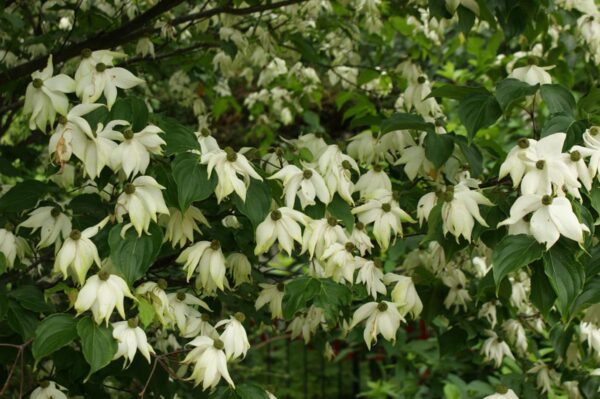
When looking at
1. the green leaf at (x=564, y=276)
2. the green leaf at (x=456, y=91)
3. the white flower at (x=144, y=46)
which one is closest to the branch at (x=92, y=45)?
the white flower at (x=144, y=46)

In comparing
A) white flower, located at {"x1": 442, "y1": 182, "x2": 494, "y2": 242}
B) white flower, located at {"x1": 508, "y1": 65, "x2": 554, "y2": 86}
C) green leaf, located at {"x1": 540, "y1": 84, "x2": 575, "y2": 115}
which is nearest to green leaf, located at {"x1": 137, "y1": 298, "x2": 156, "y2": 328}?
white flower, located at {"x1": 442, "y1": 182, "x2": 494, "y2": 242}

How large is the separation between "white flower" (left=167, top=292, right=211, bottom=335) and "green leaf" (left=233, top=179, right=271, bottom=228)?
32cm

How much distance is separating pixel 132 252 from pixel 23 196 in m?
0.58

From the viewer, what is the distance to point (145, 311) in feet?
5.67

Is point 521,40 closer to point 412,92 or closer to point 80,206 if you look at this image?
point 412,92

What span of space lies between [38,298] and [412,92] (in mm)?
1331

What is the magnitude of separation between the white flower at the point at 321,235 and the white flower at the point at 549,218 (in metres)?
0.46

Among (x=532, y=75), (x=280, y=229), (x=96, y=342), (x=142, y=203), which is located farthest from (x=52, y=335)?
(x=532, y=75)

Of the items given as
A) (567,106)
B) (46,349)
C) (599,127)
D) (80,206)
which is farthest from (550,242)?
(80,206)

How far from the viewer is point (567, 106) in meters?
1.94

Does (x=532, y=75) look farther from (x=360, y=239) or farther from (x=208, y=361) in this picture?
(x=208, y=361)

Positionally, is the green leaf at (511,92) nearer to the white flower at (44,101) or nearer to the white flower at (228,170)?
the white flower at (228,170)

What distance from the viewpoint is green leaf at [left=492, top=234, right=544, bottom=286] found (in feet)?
5.09

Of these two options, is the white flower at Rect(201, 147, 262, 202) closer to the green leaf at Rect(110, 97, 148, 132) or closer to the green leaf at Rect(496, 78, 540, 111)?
the green leaf at Rect(110, 97, 148, 132)
